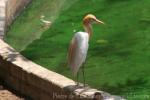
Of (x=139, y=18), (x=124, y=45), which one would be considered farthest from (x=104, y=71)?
(x=139, y=18)

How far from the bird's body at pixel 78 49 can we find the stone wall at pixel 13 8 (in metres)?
4.00

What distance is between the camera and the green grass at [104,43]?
7938mm

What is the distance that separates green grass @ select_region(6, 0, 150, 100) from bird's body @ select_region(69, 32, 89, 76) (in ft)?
2.69

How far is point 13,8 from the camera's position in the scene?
11.2 meters

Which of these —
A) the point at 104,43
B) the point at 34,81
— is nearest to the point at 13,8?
the point at 104,43

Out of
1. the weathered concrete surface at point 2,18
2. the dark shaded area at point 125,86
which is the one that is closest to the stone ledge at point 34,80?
the dark shaded area at point 125,86

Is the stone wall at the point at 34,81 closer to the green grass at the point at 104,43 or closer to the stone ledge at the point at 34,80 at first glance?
the stone ledge at the point at 34,80

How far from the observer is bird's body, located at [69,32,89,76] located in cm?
676

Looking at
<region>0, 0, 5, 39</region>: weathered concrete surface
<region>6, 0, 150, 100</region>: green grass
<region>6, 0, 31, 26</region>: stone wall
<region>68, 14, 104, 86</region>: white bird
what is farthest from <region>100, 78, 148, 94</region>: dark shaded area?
<region>6, 0, 31, 26</region>: stone wall

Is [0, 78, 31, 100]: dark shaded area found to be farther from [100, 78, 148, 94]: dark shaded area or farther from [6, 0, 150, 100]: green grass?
[100, 78, 148, 94]: dark shaded area

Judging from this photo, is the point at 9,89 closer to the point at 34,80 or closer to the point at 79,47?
the point at 34,80

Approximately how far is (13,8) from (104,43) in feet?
8.13

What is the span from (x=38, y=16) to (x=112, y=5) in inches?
57.3

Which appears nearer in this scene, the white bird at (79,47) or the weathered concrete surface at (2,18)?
the white bird at (79,47)
